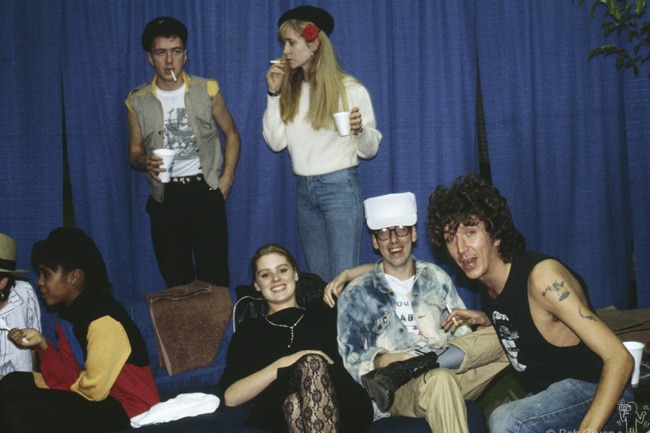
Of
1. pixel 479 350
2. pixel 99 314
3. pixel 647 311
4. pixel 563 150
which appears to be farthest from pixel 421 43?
pixel 99 314

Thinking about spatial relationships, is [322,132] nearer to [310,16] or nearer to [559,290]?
[310,16]

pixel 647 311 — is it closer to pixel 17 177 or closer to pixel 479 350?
pixel 479 350

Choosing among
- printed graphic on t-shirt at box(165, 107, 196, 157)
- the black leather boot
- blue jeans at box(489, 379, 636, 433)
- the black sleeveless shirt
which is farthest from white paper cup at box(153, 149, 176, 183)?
blue jeans at box(489, 379, 636, 433)

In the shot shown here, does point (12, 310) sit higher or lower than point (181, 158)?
lower

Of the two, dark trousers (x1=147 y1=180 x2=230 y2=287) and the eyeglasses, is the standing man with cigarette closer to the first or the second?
dark trousers (x1=147 y1=180 x2=230 y2=287)

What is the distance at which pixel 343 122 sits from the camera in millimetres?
3332

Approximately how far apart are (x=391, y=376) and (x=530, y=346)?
21.2 inches

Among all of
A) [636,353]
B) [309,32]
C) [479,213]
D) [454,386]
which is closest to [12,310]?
[309,32]

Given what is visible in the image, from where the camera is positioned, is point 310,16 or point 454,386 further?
point 310,16

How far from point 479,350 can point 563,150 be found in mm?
2277

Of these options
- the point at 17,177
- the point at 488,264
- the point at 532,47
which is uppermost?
the point at 532,47

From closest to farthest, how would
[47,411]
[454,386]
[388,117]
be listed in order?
[454,386], [47,411], [388,117]

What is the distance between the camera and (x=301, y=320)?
3152mm

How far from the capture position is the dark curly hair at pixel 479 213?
7.72 ft
